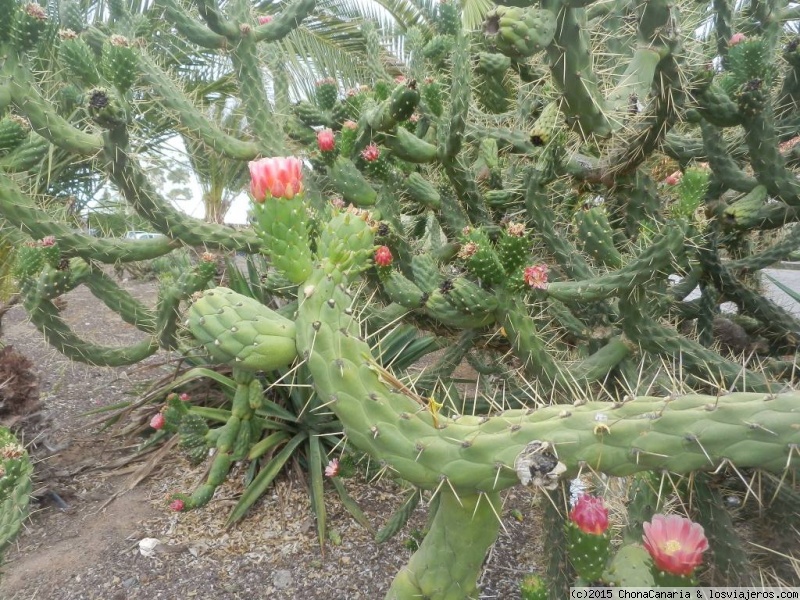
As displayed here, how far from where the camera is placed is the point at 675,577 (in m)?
0.91

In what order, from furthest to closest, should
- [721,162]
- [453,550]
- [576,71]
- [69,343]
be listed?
[69,343] < [721,162] < [576,71] < [453,550]

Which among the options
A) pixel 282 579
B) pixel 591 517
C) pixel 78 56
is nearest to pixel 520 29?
pixel 591 517

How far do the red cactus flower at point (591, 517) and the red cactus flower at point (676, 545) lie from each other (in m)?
0.11

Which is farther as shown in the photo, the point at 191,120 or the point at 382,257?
the point at 191,120

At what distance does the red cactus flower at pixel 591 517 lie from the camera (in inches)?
41.4

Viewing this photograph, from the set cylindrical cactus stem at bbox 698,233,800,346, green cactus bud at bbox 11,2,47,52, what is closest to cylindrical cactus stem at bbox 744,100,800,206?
cylindrical cactus stem at bbox 698,233,800,346

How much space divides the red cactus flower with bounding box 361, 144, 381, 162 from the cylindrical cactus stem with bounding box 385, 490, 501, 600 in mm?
1585

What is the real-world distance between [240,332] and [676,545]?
0.91 metres

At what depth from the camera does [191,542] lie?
2705mm

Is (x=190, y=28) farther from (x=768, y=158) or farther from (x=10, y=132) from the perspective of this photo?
(x=768, y=158)

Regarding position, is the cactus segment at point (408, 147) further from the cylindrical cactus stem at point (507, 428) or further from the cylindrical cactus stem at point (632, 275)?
the cylindrical cactus stem at point (507, 428)

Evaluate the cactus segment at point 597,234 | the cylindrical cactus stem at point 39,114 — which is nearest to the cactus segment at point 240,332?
the cactus segment at point 597,234

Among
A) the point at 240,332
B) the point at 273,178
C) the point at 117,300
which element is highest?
the point at 273,178

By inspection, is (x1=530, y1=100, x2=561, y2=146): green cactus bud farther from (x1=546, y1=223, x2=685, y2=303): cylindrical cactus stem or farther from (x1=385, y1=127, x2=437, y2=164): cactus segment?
(x1=546, y1=223, x2=685, y2=303): cylindrical cactus stem
